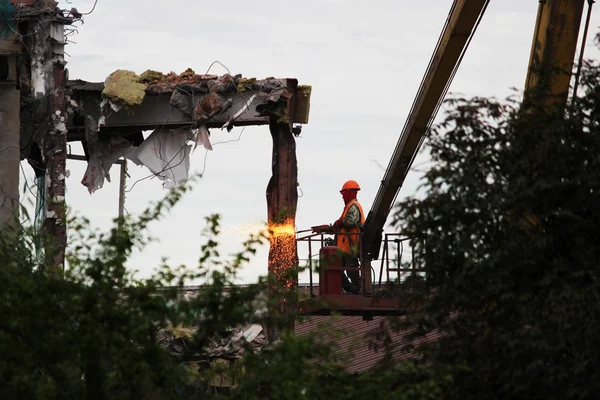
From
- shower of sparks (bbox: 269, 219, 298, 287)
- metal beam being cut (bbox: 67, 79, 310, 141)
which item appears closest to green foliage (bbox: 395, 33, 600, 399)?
shower of sparks (bbox: 269, 219, 298, 287)

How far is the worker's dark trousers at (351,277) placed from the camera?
20.4 metres

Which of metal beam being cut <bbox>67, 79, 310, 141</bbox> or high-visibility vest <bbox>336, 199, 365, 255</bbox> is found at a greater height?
metal beam being cut <bbox>67, 79, 310, 141</bbox>

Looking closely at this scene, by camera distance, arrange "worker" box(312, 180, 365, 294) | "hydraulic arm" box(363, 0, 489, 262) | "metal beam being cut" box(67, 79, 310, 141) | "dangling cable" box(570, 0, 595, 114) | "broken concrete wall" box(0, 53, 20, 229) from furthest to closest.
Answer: "metal beam being cut" box(67, 79, 310, 141), "worker" box(312, 180, 365, 294), "broken concrete wall" box(0, 53, 20, 229), "hydraulic arm" box(363, 0, 489, 262), "dangling cable" box(570, 0, 595, 114)

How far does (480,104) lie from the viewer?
1159 cm

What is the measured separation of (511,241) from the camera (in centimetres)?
1071

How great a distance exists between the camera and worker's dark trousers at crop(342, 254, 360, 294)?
20.4 m

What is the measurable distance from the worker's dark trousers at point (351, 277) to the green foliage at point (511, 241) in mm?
8678

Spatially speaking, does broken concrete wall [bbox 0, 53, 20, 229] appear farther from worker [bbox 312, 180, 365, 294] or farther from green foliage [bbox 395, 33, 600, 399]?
green foliage [bbox 395, 33, 600, 399]

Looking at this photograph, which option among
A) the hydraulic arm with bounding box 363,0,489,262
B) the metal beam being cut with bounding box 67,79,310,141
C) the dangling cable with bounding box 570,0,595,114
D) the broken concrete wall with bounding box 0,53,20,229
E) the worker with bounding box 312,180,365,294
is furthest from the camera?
the metal beam being cut with bounding box 67,79,310,141

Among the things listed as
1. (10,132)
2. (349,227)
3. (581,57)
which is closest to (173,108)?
(10,132)

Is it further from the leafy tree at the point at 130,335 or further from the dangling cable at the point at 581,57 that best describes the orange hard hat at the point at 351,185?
the leafy tree at the point at 130,335

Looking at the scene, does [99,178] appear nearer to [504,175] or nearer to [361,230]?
[361,230]

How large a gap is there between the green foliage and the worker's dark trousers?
868 centimetres

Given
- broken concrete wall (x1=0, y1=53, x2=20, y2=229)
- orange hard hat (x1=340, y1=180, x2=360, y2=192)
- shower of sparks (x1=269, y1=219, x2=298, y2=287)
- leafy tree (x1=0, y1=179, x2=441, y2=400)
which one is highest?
broken concrete wall (x1=0, y1=53, x2=20, y2=229)
